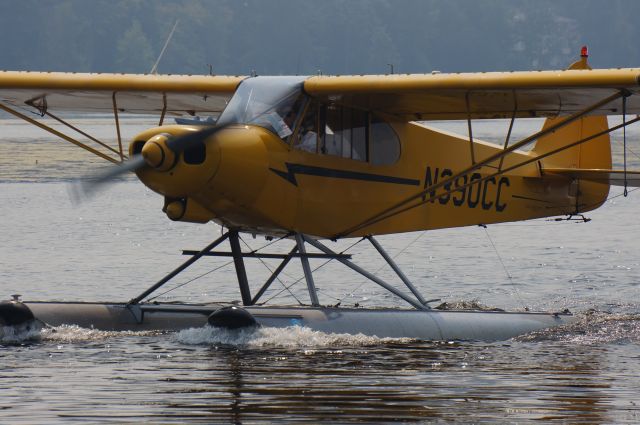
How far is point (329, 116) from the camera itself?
466 inches

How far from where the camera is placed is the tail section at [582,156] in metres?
14.6

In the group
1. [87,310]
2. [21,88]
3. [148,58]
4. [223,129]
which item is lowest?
[87,310]

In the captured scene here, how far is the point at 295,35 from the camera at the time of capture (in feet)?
545

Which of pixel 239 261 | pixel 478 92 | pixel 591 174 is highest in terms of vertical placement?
pixel 478 92

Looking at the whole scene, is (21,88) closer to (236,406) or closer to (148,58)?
(236,406)

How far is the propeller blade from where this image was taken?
33.4 feet

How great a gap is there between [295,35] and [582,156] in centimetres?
15279

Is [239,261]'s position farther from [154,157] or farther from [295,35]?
[295,35]

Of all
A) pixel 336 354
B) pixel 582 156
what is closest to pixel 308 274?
pixel 336 354

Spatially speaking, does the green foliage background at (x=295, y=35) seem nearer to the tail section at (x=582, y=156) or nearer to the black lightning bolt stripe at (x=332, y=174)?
the tail section at (x=582, y=156)

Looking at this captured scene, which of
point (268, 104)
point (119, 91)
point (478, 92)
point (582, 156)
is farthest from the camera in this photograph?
point (582, 156)

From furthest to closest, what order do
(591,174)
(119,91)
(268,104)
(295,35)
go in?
(295,35) → (591,174) → (119,91) → (268,104)

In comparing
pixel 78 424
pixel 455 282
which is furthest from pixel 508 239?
pixel 78 424

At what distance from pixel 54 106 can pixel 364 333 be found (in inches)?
216
